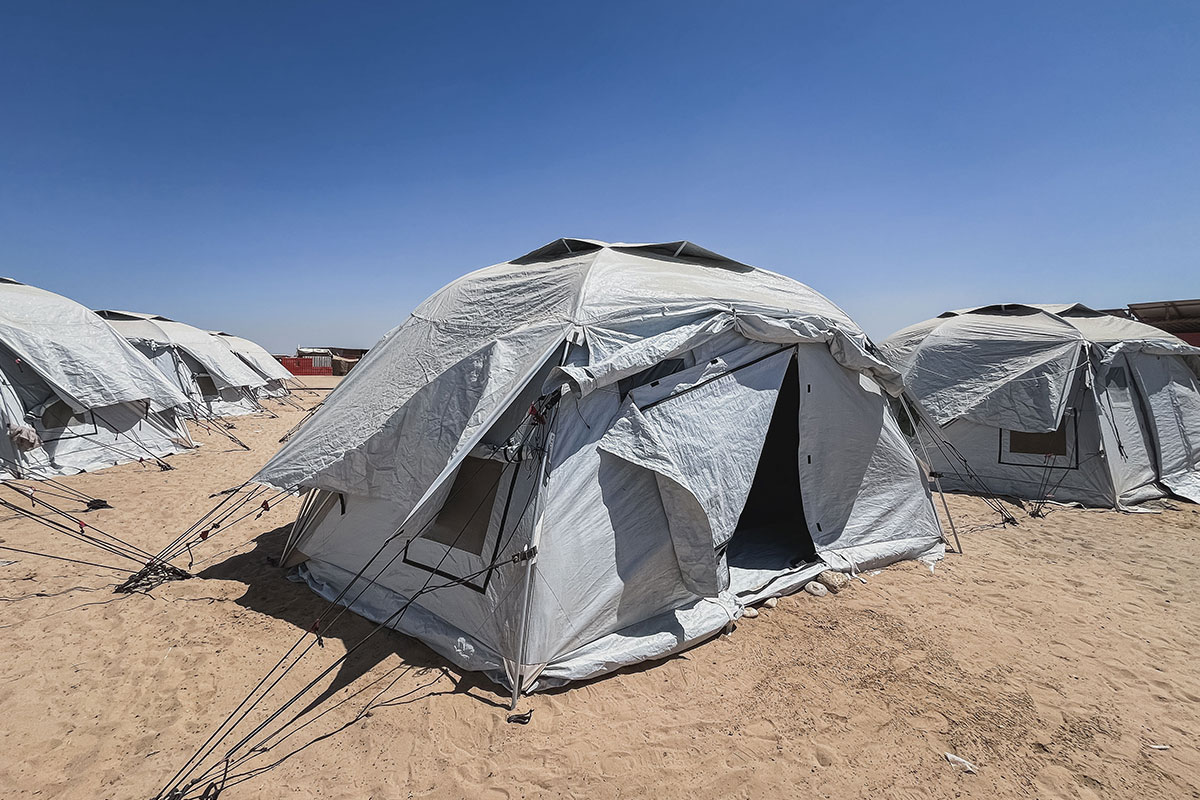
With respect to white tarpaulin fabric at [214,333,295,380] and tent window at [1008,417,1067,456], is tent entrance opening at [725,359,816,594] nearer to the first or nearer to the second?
tent window at [1008,417,1067,456]

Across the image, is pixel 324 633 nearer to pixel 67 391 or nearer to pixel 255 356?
pixel 67 391

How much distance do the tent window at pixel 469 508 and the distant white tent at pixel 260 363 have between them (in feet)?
71.3

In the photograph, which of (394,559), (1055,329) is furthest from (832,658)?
Result: (1055,329)

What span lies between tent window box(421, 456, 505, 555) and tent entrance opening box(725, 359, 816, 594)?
252 cm

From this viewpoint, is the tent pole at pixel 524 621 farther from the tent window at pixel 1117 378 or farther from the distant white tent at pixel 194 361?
the distant white tent at pixel 194 361

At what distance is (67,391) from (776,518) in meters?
12.1

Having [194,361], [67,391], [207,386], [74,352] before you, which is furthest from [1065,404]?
[207,386]

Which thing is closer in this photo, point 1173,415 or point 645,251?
point 645,251

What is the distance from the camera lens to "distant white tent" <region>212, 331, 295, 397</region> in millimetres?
22516

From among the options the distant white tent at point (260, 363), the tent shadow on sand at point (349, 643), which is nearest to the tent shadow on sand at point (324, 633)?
the tent shadow on sand at point (349, 643)

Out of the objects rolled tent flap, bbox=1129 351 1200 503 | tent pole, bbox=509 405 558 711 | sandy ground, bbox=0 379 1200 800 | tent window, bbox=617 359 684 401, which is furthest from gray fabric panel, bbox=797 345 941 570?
rolled tent flap, bbox=1129 351 1200 503

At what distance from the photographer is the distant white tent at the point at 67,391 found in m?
9.14

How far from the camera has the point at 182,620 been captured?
471 cm

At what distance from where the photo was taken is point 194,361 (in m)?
18.1
